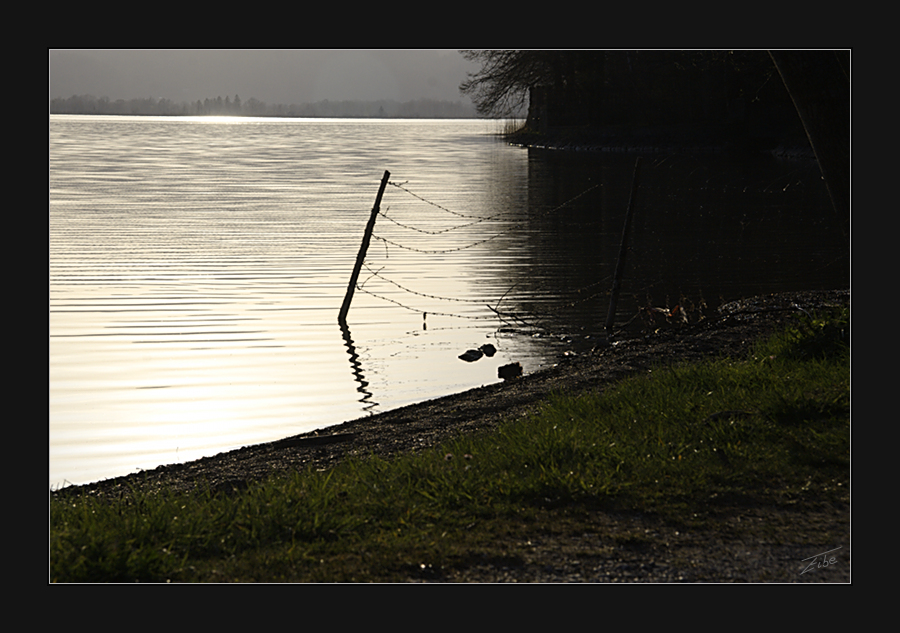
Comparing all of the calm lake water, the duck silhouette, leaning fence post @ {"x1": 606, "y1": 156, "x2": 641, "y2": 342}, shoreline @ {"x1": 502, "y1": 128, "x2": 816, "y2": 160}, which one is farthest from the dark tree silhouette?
shoreline @ {"x1": 502, "y1": 128, "x2": 816, "y2": 160}

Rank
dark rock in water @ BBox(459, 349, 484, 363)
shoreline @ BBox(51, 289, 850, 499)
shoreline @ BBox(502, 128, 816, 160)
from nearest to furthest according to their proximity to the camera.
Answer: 1. shoreline @ BBox(51, 289, 850, 499)
2. dark rock in water @ BBox(459, 349, 484, 363)
3. shoreline @ BBox(502, 128, 816, 160)

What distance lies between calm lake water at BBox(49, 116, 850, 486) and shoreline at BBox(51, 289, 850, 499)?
1.81ft

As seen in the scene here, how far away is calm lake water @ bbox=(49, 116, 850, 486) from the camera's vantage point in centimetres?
972

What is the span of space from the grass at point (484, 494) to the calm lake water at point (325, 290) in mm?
2675

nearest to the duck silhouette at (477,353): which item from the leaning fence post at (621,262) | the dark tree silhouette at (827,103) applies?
the leaning fence post at (621,262)

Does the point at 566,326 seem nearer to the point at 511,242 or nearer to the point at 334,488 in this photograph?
the point at 334,488

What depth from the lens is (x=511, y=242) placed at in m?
22.4

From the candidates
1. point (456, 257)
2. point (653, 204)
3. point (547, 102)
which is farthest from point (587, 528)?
point (547, 102)

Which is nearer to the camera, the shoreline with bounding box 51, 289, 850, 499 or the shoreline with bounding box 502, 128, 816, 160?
the shoreline with bounding box 51, 289, 850, 499

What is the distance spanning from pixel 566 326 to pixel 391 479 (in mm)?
7576

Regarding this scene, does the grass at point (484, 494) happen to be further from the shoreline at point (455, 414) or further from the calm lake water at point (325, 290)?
the calm lake water at point (325, 290)

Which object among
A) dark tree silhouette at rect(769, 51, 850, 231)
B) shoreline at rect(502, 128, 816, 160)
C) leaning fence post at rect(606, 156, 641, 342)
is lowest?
leaning fence post at rect(606, 156, 641, 342)

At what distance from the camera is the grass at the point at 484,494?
191 inches

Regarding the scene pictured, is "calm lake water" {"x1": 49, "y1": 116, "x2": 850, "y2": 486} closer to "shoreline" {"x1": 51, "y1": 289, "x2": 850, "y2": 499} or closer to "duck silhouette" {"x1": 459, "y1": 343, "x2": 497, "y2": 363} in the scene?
"duck silhouette" {"x1": 459, "y1": 343, "x2": 497, "y2": 363}
